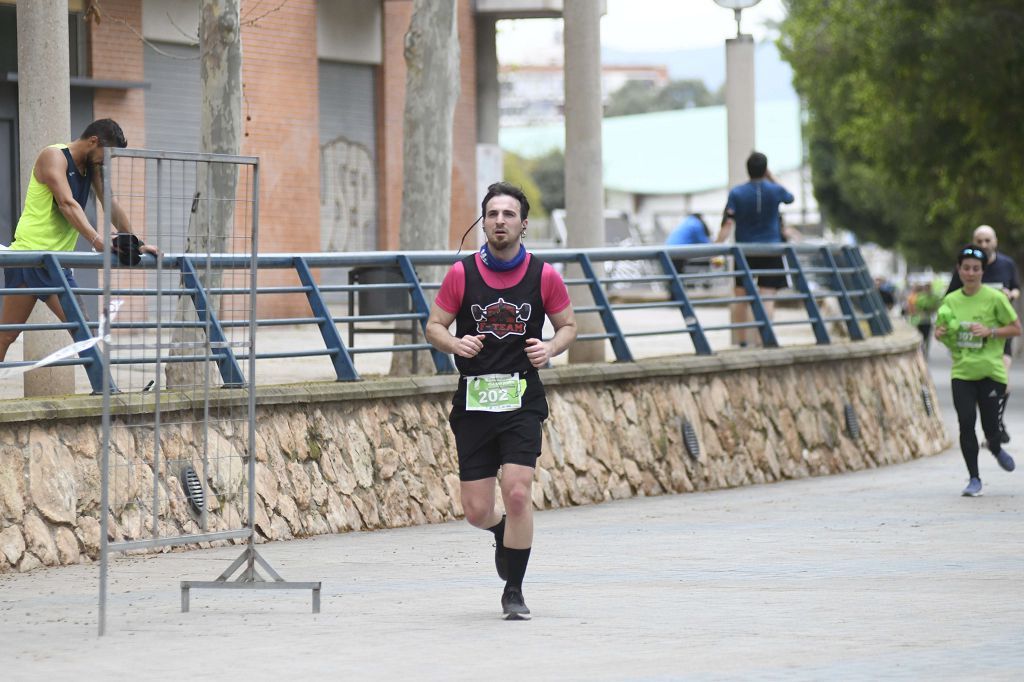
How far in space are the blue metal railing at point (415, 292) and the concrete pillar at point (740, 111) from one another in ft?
4.36

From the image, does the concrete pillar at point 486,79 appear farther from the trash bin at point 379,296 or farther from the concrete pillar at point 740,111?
the trash bin at point 379,296

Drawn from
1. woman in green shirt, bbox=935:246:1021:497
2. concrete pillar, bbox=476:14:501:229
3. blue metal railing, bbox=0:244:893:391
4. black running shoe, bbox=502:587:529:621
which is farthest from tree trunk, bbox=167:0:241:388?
concrete pillar, bbox=476:14:501:229

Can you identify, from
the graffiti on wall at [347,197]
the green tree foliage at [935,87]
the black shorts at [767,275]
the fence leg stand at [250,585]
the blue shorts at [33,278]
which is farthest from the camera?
the green tree foliage at [935,87]

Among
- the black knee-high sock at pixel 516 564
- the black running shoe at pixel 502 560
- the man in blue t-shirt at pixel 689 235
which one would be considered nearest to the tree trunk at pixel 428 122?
the man in blue t-shirt at pixel 689 235

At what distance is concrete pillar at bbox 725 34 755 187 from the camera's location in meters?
19.8

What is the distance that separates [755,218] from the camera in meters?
17.7

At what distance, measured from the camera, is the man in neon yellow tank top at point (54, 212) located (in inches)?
424

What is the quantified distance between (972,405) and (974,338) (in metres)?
0.49

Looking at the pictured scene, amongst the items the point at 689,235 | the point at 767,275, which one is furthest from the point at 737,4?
the point at 767,275

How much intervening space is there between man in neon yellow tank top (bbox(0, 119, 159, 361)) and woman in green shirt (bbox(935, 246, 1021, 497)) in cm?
617

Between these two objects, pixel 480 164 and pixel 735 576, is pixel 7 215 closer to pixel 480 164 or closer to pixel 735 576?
pixel 480 164

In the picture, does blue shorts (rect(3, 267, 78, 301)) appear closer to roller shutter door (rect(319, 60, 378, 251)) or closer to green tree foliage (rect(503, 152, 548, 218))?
roller shutter door (rect(319, 60, 378, 251))

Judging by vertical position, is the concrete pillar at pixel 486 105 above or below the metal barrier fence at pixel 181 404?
above

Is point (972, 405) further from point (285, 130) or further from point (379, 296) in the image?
point (285, 130)
